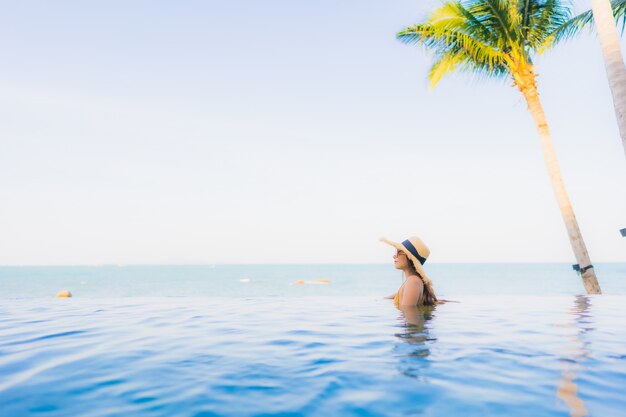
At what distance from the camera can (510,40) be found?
12.3 m

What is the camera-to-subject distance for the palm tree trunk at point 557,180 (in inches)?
434

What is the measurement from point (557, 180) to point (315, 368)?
36.7 ft

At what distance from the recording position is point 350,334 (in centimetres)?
512

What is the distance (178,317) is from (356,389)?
5.14 metres

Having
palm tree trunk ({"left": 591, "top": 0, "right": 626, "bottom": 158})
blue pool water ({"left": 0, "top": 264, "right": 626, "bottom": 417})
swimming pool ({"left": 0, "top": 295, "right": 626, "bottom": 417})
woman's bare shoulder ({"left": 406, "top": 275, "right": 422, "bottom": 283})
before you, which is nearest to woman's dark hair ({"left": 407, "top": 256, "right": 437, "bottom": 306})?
woman's bare shoulder ({"left": 406, "top": 275, "right": 422, "bottom": 283})

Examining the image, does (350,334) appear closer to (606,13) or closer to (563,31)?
(606,13)

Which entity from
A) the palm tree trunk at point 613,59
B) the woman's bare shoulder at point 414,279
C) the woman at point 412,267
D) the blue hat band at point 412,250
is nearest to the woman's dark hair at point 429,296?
the woman at point 412,267

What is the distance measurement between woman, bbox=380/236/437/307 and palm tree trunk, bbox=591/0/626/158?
4256 millimetres

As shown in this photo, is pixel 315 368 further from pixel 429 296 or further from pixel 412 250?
pixel 429 296

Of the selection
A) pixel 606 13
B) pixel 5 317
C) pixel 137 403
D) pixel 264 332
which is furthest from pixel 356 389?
pixel 606 13

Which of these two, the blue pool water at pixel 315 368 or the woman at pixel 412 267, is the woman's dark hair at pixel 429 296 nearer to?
the woman at pixel 412 267

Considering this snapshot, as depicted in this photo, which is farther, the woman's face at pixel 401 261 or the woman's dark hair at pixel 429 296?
the woman's dark hair at pixel 429 296

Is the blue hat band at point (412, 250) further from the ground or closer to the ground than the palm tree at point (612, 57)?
closer to the ground

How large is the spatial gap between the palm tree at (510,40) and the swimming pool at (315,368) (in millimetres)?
6359
